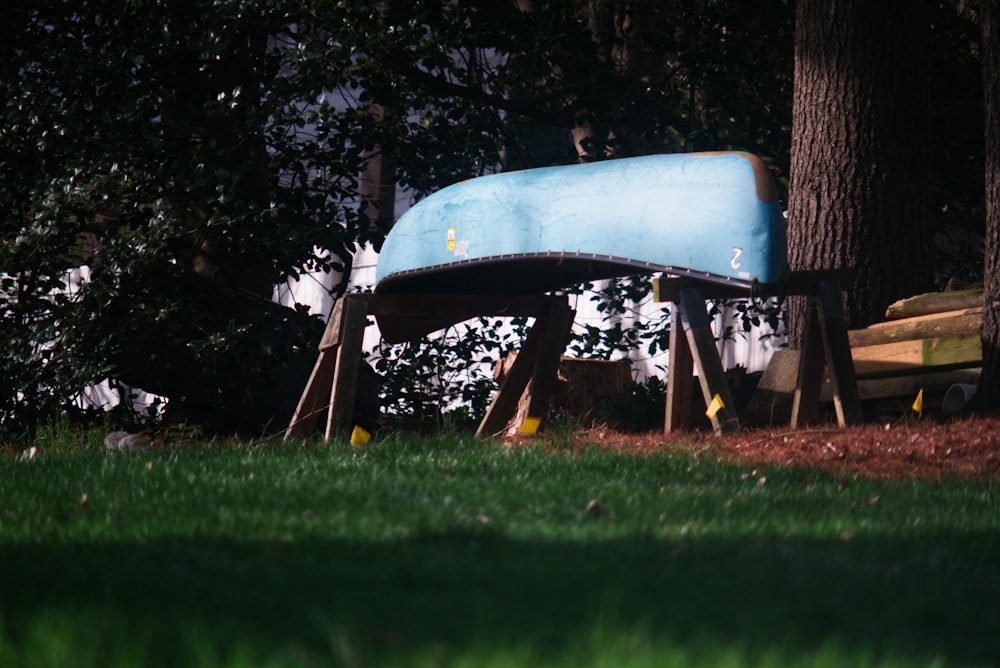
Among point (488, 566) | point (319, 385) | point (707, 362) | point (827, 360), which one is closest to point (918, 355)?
point (827, 360)

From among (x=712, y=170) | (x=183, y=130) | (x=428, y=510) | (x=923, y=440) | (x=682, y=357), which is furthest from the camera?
(x=183, y=130)

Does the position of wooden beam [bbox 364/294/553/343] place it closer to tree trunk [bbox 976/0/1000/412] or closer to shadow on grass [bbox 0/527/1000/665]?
tree trunk [bbox 976/0/1000/412]

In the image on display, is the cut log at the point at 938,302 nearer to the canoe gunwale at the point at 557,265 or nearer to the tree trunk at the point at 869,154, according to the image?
the tree trunk at the point at 869,154

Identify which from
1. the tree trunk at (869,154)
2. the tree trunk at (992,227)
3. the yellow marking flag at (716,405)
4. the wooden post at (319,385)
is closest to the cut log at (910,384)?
the tree trunk at (992,227)

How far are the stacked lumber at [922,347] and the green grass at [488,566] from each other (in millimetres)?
2304

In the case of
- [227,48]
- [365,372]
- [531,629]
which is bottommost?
[531,629]

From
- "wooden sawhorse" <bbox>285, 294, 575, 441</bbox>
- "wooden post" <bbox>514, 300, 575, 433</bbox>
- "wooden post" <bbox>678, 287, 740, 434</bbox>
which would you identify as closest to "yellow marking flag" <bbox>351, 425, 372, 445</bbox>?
"wooden sawhorse" <bbox>285, 294, 575, 441</bbox>

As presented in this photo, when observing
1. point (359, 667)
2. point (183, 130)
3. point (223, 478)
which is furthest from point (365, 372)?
point (359, 667)

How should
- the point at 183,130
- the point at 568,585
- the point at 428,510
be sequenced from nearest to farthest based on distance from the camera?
the point at 568,585
the point at 428,510
the point at 183,130

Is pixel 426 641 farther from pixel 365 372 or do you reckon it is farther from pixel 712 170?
pixel 365 372

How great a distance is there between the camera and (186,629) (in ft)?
7.75

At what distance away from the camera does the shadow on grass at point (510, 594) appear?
7.95ft

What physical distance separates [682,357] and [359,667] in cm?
570

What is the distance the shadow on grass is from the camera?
2.42 meters
